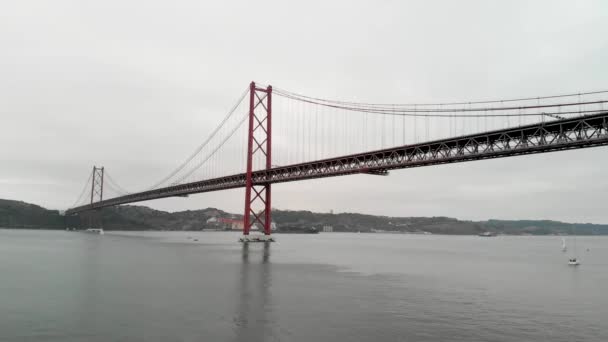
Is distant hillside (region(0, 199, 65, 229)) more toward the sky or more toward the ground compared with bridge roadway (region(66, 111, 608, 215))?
more toward the ground

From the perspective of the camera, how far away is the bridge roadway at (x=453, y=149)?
34.5m

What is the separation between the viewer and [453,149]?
4406cm

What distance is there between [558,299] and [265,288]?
14447 mm

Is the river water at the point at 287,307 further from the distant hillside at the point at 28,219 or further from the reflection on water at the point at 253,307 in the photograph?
the distant hillside at the point at 28,219

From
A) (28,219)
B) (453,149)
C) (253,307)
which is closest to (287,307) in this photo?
(253,307)

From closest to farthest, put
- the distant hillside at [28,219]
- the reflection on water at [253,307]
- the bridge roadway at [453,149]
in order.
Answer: the reflection on water at [253,307] < the bridge roadway at [453,149] < the distant hillside at [28,219]

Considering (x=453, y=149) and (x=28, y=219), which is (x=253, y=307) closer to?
(x=453, y=149)

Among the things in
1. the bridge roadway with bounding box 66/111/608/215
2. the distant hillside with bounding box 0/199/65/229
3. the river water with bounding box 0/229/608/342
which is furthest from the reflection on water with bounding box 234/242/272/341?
the distant hillside with bounding box 0/199/65/229

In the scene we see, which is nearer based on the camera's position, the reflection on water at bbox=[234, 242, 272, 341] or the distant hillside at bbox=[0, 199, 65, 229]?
the reflection on water at bbox=[234, 242, 272, 341]

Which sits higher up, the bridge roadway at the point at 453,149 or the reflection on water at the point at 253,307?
the bridge roadway at the point at 453,149

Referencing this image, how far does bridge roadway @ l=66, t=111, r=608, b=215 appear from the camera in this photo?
3453 centimetres

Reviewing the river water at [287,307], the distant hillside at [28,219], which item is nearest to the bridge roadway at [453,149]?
the river water at [287,307]

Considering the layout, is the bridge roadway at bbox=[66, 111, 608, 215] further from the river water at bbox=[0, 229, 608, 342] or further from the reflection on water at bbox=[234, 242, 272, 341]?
the reflection on water at bbox=[234, 242, 272, 341]

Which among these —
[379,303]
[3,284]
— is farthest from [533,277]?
[3,284]
